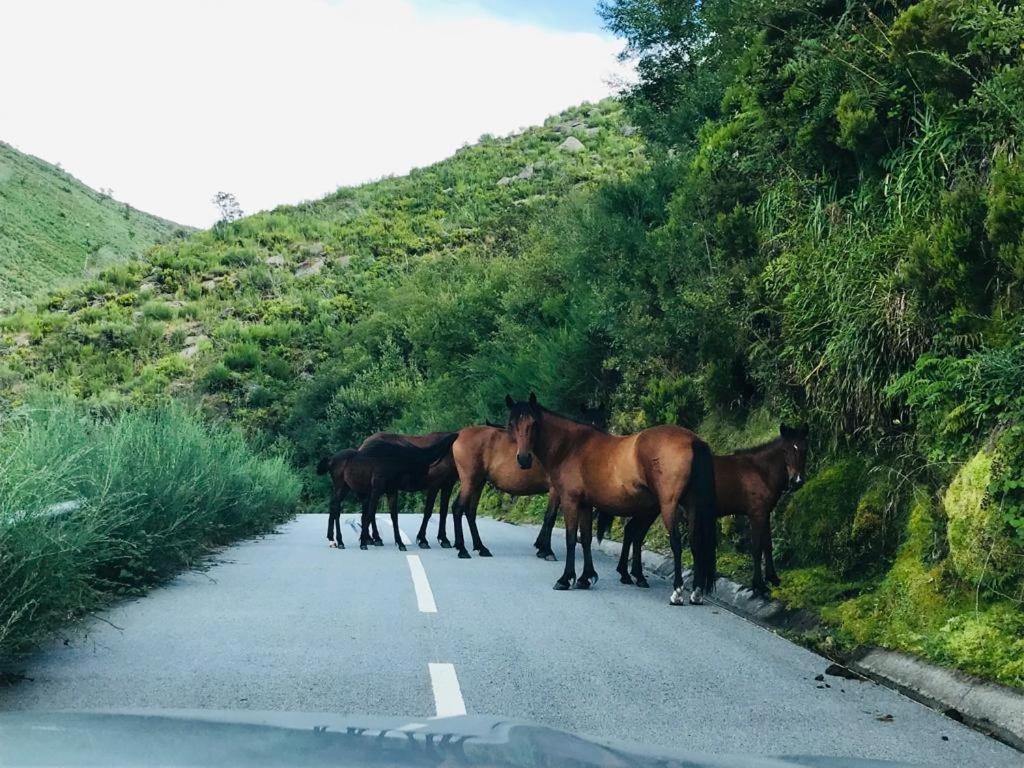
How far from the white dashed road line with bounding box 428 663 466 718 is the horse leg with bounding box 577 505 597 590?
5.11m

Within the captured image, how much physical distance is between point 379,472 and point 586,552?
6194 millimetres

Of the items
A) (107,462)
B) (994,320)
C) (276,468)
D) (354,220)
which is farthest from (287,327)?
(994,320)

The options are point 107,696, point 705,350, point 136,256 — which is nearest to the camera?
point 107,696

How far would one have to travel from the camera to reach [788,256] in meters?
13.3

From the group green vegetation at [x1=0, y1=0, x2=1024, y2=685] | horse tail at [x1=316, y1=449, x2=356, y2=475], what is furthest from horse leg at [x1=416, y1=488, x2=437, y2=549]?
green vegetation at [x1=0, y1=0, x2=1024, y2=685]

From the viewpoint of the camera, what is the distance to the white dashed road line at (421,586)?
10.8 meters

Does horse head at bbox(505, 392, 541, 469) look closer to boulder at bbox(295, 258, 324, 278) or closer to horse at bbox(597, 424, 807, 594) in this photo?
horse at bbox(597, 424, 807, 594)

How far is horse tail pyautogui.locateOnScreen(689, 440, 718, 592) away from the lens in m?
11.7

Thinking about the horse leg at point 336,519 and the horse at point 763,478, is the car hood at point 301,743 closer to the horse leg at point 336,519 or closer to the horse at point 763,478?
the horse at point 763,478

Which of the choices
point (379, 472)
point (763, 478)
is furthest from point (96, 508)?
point (379, 472)

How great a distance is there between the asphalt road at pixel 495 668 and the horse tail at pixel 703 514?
0.53m

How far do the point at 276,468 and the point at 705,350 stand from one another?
16.6 meters

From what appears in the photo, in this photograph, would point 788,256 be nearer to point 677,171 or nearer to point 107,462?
point 107,462

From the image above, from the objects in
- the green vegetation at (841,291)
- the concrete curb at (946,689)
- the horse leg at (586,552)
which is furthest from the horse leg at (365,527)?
the concrete curb at (946,689)
